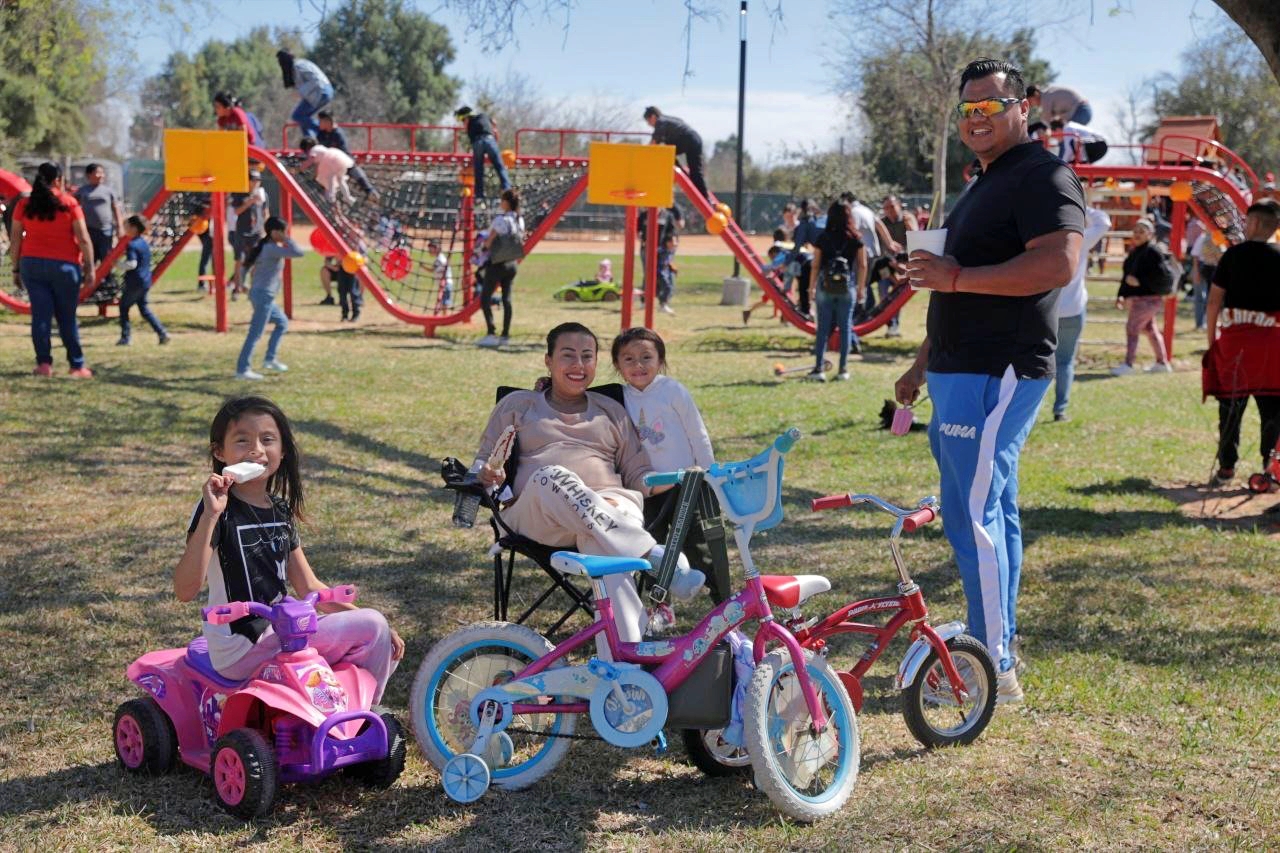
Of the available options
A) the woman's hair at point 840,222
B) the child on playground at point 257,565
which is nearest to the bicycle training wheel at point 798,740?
the child on playground at point 257,565

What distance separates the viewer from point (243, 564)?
12.5ft

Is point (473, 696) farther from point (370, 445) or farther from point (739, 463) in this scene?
point (370, 445)

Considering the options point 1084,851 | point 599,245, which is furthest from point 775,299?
point 599,245

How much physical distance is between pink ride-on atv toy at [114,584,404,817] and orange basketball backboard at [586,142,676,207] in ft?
34.8

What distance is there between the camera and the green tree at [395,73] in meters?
56.4

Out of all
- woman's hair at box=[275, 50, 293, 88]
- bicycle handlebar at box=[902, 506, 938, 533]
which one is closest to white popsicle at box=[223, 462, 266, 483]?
bicycle handlebar at box=[902, 506, 938, 533]

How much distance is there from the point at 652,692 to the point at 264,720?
42.5 inches

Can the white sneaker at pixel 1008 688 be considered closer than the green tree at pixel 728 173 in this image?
Yes

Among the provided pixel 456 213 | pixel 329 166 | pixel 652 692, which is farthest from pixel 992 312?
pixel 456 213

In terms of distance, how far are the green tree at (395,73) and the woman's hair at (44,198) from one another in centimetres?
4413

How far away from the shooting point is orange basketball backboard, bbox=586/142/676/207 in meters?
13.9

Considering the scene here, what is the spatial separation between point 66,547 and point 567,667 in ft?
12.1

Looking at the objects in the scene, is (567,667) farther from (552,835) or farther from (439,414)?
(439,414)

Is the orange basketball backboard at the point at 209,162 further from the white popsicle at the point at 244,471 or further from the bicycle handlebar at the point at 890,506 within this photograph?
the bicycle handlebar at the point at 890,506
